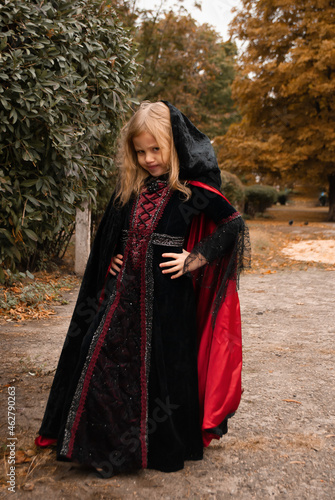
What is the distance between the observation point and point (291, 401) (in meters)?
3.06

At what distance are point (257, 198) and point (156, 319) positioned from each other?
18.6 meters

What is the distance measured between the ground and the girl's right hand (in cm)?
102

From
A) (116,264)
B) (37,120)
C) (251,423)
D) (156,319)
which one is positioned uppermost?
(37,120)

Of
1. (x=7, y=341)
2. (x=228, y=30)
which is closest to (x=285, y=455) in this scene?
(x=7, y=341)

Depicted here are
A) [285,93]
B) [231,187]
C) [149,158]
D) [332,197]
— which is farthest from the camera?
[332,197]

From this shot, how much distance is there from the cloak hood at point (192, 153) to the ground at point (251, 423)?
4.92ft

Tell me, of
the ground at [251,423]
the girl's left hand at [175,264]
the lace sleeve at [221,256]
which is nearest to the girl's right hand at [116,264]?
the girl's left hand at [175,264]

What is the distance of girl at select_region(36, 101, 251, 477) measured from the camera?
2.11 metres

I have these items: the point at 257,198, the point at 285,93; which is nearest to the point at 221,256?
the point at 285,93

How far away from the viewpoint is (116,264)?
7.68 feet

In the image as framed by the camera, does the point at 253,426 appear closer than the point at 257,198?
Yes

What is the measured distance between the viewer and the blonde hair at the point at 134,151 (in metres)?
2.12

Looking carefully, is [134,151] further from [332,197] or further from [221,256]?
[332,197]

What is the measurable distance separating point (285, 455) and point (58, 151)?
2.21 m
